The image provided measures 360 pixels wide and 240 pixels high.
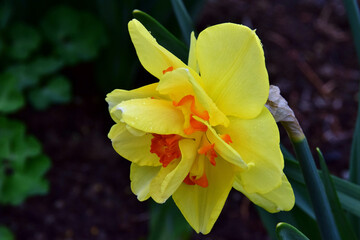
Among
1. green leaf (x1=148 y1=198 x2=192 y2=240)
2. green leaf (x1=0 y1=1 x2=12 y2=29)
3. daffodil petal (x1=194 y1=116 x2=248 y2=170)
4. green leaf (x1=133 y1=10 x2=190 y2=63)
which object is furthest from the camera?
green leaf (x1=0 y1=1 x2=12 y2=29)

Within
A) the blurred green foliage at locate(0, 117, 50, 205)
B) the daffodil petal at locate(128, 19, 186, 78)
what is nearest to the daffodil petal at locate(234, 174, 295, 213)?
the daffodil petal at locate(128, 19, 186, 78)

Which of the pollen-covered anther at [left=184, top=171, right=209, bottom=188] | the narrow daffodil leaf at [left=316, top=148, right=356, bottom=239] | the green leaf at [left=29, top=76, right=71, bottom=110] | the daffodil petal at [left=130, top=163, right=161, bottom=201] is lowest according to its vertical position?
the green leaf at [left=29, top=76, right=71, bottom=110]

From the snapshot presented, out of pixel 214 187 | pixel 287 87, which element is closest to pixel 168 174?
pixel 214 187

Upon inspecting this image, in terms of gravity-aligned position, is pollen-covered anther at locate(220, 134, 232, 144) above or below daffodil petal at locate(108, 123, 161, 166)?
above

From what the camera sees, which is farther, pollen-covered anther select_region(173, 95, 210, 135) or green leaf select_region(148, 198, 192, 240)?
green leaf select_region(148, 198, 192, 240)

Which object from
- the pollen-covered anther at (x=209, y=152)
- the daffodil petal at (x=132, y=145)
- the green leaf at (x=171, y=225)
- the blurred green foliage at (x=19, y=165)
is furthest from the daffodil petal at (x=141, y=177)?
the blurred green foliage at (x=19, y=165)

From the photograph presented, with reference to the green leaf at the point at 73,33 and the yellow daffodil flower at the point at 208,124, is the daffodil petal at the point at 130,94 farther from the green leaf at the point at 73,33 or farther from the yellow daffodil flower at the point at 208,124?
the green leaf at the point at 73,33

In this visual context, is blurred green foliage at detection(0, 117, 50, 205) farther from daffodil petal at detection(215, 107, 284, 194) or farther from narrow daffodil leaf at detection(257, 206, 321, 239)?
daffodil petal at detection(215, 107, 284, 194)

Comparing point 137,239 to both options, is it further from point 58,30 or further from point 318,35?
point 318,35
